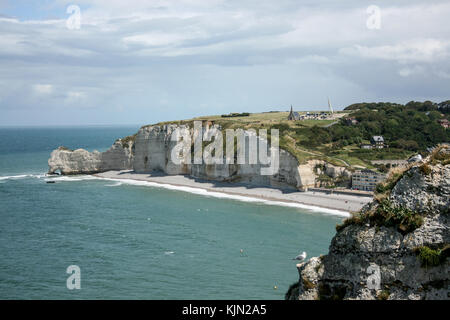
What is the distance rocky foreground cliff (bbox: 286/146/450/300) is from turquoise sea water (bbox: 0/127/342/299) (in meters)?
16.3

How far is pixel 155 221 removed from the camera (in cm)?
5197

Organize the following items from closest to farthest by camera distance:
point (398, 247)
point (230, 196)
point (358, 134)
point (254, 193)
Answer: point (398, 247)
point (230, 196)
point (254, 193)
point (358, 134)

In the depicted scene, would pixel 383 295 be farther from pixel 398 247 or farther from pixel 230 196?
pixel 230 196

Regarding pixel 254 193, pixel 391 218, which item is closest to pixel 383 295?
pixel 391 218

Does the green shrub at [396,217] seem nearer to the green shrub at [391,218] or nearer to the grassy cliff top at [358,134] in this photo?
the green shrub at [391,218]

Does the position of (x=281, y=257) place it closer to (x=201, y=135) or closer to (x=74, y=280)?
(x=74, y=280)

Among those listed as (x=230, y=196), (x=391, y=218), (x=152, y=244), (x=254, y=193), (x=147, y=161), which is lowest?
(x=152, y=244)

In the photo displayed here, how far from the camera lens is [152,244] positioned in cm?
4181

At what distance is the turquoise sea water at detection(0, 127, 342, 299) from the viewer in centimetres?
3100

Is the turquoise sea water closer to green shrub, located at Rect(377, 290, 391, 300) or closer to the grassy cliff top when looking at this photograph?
green shrub, located at Rect(377, 290, 391, 300)
